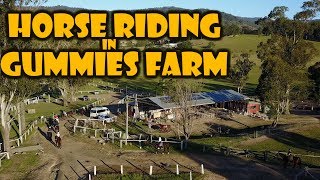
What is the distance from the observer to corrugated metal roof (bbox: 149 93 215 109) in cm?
5479

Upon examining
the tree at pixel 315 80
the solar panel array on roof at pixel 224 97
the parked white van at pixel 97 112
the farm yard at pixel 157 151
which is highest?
the tree at pixel 315 80

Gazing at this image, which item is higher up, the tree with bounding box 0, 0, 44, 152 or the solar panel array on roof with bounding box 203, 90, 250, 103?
the tree with bounding box 0, 0, 44, 152

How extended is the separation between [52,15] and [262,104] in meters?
40.4

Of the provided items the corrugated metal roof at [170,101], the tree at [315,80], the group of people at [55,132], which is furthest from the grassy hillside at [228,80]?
the group of people at [55,132]

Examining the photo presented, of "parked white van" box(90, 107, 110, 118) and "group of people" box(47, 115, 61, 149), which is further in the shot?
"parked white van" box(90, 107, 110, 118)

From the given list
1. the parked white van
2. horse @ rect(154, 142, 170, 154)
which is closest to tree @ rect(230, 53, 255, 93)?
the parked white van

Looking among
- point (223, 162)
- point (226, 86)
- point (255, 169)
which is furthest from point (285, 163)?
point (226, 86)

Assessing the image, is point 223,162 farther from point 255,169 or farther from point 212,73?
point 212,73

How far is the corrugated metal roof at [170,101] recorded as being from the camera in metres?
54.8

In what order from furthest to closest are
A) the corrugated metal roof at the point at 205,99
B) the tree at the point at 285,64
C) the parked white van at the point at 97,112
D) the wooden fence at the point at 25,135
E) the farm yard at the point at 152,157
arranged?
the tree at the point at 285,64
the corrugated metal roof at the point at 205,99
the parked white van at the point at 97,112
the wooden fence at the point at 25,135
the farm yard at the point at 152,157

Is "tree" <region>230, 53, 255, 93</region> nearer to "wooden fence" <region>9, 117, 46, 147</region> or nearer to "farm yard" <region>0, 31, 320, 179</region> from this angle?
"farm yard" <region>0, 31, 320, 179</region>

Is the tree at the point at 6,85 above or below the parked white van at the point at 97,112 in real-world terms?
above

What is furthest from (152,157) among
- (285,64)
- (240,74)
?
(240,74)

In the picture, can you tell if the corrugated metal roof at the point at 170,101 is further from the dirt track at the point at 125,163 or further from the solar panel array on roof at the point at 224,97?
the dirt track at the point at 125,163
